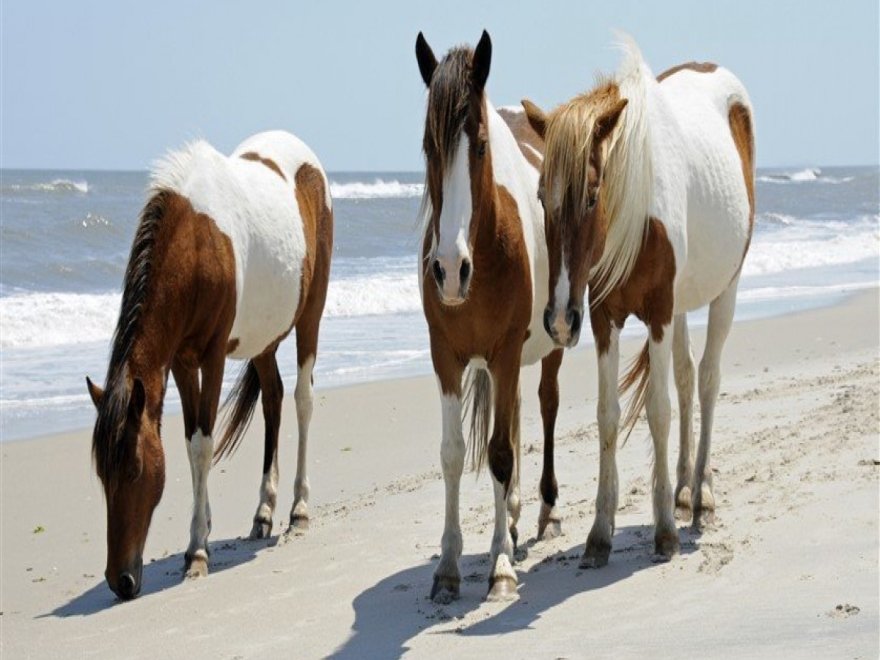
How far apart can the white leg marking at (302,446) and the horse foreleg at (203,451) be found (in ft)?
2.38

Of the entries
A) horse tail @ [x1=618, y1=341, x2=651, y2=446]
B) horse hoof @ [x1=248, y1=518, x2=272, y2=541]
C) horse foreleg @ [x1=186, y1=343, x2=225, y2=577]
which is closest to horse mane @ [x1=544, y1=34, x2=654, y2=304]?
horse tail @ [x1=618, y1=341, x2=651, y2=446]

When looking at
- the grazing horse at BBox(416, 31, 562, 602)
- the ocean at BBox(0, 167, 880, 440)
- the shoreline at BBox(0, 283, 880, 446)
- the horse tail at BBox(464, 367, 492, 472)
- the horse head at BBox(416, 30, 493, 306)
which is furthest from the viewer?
the ocean at BBox(0, 167, 880, 440)

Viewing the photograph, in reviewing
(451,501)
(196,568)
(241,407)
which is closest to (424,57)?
(451,501)

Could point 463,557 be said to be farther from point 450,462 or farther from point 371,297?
point 371,297

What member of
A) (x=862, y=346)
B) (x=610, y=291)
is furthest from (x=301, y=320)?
(x=862, y=346)

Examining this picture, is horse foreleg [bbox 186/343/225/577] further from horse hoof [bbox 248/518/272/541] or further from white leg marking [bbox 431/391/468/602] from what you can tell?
white leg marking [bbox 431/391/468/602]

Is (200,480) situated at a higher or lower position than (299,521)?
higher

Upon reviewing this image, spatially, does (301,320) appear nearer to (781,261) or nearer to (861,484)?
(861,484)

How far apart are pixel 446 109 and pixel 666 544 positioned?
2.05 metres

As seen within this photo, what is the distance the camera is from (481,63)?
4641 mm

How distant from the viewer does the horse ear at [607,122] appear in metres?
4.91

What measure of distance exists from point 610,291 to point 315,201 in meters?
2.68

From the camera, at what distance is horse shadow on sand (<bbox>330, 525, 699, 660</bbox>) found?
15.0ft

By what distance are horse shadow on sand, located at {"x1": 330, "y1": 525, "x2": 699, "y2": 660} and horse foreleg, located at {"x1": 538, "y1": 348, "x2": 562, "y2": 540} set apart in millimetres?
140
